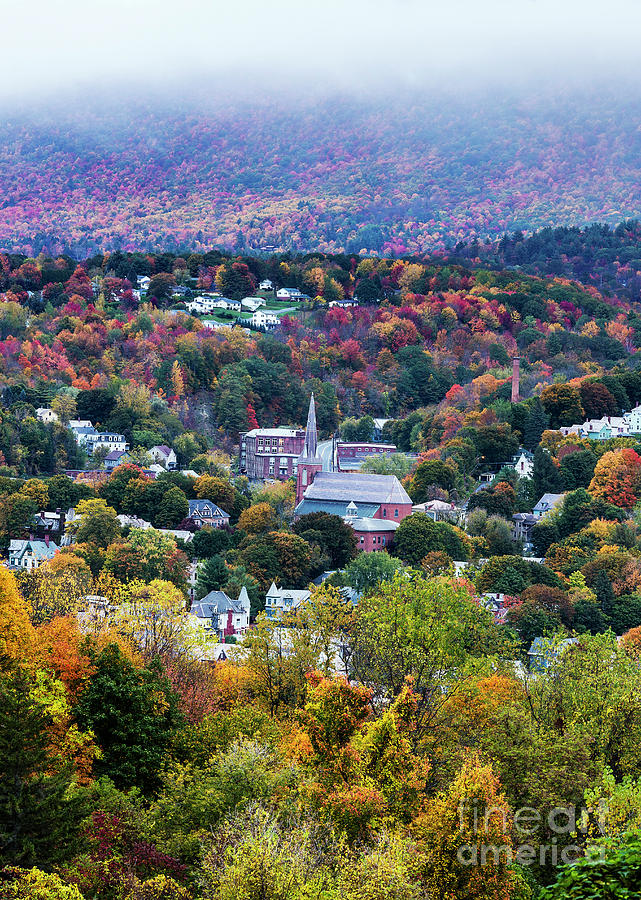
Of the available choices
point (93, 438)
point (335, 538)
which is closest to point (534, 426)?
point (335, 538)

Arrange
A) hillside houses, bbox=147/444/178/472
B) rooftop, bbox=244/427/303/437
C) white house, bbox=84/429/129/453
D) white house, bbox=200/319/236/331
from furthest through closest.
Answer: white house, bbox=200/319/236/331
rooftop, bbox=244/427/303/437
white house, bbox=84/429/129/453
hillside houses, bbox=147/444/178/472

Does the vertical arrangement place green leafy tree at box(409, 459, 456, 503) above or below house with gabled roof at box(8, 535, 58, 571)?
below

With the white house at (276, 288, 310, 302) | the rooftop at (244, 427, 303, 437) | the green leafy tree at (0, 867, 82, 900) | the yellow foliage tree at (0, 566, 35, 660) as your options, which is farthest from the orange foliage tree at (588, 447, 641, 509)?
the white house at (276, 288, 310, 302)

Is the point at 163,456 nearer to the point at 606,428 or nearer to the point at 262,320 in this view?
the point at 606,428

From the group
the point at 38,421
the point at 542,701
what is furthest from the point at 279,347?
the point at 542,701

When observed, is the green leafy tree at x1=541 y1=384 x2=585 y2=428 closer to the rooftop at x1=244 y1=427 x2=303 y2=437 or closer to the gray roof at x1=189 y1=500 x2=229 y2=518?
the rooftop at x1=244 y1=427 x2=303 y2=437

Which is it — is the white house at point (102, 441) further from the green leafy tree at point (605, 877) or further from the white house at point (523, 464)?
the green leafy tree at point (605, 877)

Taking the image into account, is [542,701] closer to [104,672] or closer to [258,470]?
[104,672]
